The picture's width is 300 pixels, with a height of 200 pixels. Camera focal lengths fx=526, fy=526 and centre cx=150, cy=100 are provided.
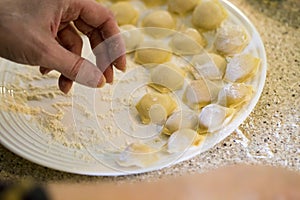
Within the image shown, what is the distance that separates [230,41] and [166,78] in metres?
0.16

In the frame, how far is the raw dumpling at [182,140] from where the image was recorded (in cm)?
88

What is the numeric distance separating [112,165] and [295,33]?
21.4 inches

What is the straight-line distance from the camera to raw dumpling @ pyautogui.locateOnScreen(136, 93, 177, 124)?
93 cm

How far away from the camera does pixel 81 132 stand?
3.01 ft

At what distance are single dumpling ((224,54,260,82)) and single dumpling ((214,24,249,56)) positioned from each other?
39 millimetres

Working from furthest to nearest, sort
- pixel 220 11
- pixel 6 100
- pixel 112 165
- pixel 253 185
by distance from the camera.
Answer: pixel 220 11 → pixel 6 100 → pixel 112 165 → pixel 253 185

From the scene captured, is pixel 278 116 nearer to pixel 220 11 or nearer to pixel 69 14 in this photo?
pixel 220 11

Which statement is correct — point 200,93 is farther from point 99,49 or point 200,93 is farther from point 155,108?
point 99,49

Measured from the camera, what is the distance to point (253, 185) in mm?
574

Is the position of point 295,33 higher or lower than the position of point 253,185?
lower

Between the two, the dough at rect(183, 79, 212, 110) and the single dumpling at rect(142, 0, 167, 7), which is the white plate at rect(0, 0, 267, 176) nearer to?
the dough at rect(183, 79, 212, 110)

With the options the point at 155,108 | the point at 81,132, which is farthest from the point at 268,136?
the point at 81,132

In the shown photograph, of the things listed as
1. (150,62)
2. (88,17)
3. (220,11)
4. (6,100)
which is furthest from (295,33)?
(6,100)

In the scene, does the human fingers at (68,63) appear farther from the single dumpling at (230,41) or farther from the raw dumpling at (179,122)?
the single dumpling at (230,41)
